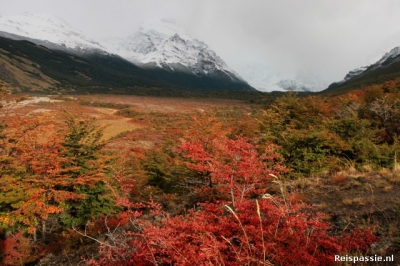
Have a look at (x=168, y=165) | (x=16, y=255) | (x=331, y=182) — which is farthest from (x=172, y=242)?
(x=168, y=165)

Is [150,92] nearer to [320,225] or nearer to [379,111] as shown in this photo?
[379,111]

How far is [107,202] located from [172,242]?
1270 centimetres

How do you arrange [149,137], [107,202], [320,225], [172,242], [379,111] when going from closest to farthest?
[172,242]
[320,225]
[107,202]
[379,111]
[149,137]

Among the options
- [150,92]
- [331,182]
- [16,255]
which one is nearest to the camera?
[331,182]

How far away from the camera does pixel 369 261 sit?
402 cm

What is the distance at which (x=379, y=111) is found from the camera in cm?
1748

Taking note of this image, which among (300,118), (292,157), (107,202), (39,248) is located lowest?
(39,248)

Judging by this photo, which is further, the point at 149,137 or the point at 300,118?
the point at 149,137

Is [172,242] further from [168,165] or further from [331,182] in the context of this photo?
[168,165]

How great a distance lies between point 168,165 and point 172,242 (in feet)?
55.1

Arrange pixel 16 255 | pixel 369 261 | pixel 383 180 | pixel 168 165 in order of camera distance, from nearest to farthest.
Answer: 1. pixel 369 261
2. pixel 383 180
3. pixel 16 255
4. pixel 168 165

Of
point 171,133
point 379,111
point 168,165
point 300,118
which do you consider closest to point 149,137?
point 171,133

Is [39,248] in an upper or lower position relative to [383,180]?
lower

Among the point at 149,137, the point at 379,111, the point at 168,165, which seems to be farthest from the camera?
the point at 149,137
